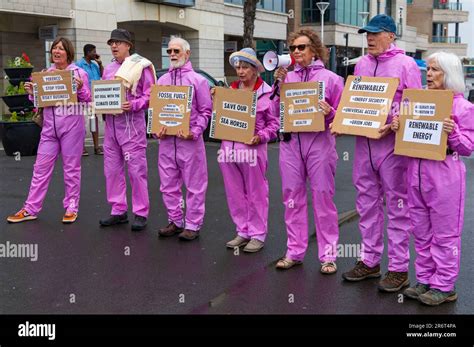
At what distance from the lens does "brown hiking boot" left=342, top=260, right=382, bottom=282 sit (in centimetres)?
509

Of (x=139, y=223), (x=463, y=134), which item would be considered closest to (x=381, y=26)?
(x=463, y=134)

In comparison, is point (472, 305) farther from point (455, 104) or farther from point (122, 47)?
point (122, 47)

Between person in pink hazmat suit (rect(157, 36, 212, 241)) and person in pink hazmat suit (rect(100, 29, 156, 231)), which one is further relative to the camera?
person in pink hazmat suit (rect(100, 29, 156, 231))

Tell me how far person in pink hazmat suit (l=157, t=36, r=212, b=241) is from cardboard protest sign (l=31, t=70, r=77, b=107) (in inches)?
45.4

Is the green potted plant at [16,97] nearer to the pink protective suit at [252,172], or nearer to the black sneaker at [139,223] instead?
the black sneaker at [139,223]

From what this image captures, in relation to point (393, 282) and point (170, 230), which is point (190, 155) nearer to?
point (170, 230)

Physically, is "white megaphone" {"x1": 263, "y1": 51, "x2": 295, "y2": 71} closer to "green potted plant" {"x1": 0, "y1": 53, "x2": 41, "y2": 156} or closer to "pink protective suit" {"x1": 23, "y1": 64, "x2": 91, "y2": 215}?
"pink protective suit" {"x1": 23, "y1": 64, "x2": 91, "y2": 215}

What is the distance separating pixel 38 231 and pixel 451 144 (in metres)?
4.53

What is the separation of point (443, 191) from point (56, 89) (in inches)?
175

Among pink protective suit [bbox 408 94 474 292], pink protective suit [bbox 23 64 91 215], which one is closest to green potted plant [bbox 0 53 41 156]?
pink protective suit [bbox 23 64 91 215]

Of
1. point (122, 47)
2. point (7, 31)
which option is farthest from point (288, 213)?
point (7, 31)

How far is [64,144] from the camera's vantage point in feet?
22.9

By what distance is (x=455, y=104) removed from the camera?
4359 millimetres

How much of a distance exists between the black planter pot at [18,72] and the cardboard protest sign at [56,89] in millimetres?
5951
